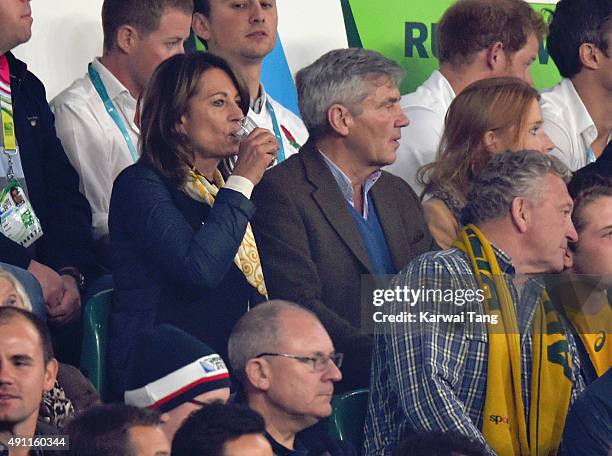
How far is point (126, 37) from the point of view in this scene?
6070 mm

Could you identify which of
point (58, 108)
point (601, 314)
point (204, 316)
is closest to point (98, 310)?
point (204, 316)

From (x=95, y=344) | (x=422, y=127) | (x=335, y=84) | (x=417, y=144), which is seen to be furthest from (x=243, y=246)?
(x=422, y=127)

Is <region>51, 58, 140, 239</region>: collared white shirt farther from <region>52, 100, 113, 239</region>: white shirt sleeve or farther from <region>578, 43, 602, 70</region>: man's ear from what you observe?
<region>578, 43, 602, 70</region>: man's ear

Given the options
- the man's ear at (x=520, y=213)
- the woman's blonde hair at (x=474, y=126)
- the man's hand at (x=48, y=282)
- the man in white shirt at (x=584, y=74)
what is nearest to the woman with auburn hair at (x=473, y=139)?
the woman's blonde hair at (x=474, y=126)

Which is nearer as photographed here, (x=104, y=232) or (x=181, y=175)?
(x=181, y=175)

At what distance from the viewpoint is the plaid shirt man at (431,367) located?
483cm

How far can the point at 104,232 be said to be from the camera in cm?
571

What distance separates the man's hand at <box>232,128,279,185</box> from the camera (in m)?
5.10

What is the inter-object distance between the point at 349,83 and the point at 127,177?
106 centimetres

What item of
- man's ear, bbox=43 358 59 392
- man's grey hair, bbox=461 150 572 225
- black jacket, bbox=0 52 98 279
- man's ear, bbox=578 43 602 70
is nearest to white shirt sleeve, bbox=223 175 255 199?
black jacket, bbox=0 52 98 279

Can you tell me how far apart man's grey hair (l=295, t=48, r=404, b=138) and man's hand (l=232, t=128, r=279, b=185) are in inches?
22.6

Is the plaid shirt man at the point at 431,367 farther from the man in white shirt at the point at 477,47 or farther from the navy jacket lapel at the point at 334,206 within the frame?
the man in white shirt at the point at 477,47

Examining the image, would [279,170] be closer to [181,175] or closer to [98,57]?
[181,175]

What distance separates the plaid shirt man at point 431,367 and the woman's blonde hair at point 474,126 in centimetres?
83
